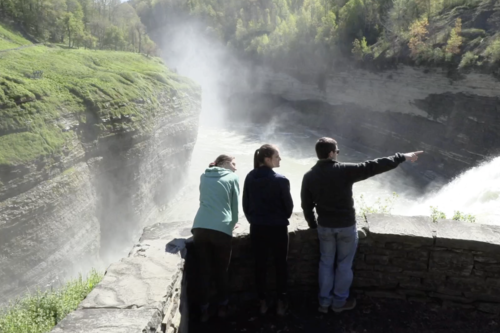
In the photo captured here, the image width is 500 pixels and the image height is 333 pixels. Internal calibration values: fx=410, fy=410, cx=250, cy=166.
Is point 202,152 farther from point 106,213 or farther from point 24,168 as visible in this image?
point 24,168

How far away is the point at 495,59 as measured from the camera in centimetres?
2256

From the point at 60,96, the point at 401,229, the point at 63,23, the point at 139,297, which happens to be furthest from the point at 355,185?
the point at 63,23

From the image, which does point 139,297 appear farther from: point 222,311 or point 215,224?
point 222,311

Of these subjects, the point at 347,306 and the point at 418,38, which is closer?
the point at 347,306

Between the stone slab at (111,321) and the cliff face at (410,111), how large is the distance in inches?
920

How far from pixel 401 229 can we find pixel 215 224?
82.6 inches

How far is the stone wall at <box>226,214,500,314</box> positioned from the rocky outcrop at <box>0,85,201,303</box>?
1106 cm

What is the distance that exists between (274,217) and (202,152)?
97.7 feet

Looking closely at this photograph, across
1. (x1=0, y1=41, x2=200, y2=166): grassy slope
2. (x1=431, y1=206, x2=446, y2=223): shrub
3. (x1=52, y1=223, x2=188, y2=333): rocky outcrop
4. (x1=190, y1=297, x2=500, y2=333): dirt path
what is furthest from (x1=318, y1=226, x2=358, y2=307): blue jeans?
(x1=0, y1=41, x2=200, y2=166): grassy slope

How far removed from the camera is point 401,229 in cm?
453

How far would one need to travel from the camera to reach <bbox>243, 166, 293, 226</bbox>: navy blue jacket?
13.2ft

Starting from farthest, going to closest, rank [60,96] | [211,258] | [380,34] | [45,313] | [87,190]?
[380,34] → [87,190] → [60,96] → [45,313] → [211,258]

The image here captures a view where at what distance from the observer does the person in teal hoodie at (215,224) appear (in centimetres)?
393

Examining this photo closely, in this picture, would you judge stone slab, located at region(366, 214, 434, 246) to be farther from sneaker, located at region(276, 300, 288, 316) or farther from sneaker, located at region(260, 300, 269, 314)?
sneaker, located at region(260, 300, 269, 314)
